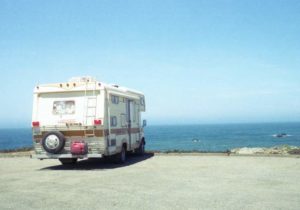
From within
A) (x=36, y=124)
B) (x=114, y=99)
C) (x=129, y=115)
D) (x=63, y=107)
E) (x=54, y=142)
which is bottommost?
(x=54, y=142)

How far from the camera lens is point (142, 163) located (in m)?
17.2

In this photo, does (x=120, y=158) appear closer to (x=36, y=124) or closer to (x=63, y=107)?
(x=63, y=107)

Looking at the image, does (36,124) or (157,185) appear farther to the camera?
(36,124)

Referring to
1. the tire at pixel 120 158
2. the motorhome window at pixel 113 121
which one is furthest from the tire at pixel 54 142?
the tire at pixel 120 158

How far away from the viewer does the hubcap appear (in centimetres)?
1555

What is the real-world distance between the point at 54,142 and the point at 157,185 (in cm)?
562

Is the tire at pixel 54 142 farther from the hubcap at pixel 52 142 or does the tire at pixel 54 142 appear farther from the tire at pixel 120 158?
the tire at pixel 120 158

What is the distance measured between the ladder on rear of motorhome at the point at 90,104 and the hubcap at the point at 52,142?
110 cm

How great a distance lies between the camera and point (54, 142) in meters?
15.6

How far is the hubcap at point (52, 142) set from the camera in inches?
612

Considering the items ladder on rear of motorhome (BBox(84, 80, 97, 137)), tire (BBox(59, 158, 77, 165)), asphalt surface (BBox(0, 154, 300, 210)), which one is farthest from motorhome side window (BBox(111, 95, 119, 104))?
tire (BBox(59, 158, 77, 165))

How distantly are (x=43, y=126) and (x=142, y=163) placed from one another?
4196mm

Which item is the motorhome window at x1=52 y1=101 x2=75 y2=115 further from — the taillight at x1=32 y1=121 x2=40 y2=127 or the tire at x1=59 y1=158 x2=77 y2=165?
the tire at x1=59 y1=158 x2=77 y2=165

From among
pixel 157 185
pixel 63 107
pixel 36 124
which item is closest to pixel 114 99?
pixel 63 107
